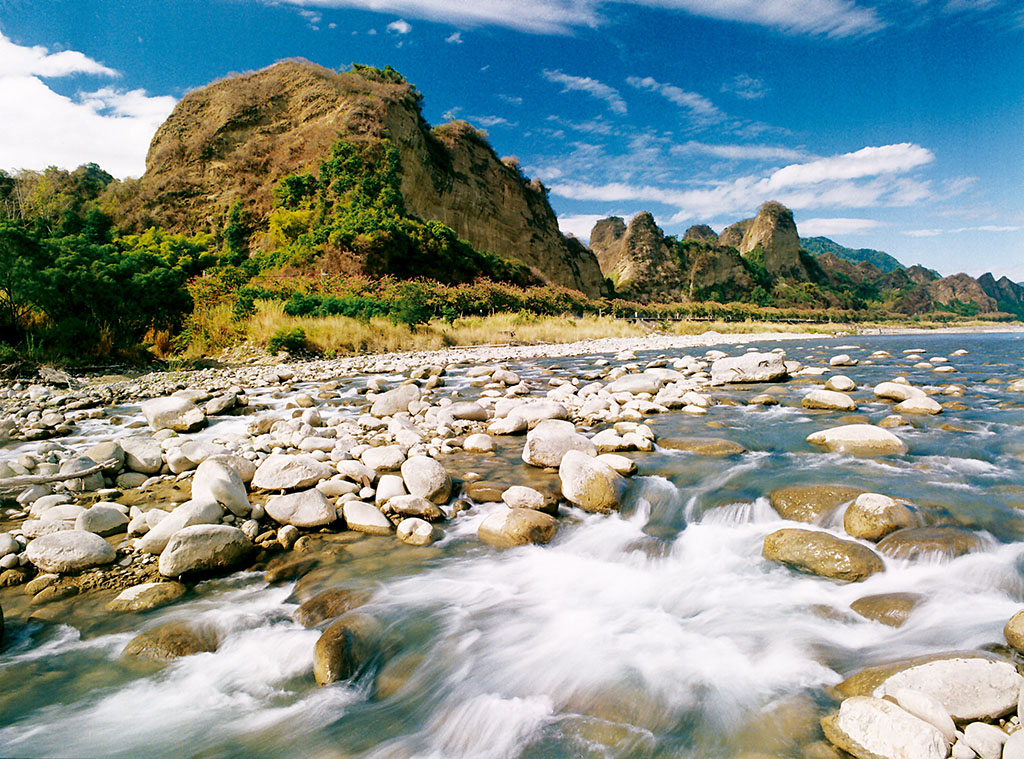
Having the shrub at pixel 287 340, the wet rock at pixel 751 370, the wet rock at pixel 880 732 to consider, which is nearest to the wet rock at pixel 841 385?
the wet rock at pixel 751 370

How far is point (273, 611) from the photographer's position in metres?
3.26

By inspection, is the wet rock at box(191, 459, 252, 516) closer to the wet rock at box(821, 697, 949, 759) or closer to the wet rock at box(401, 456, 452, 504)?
the wet rock at box(401, 456, 452, 504)

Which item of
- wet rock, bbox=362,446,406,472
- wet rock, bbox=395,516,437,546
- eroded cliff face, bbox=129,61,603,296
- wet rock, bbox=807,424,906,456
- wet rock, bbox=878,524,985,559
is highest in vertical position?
eroded cliff face, bbox=129,61,603,296

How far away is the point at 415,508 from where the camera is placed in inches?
180

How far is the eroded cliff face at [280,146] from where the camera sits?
35875mm

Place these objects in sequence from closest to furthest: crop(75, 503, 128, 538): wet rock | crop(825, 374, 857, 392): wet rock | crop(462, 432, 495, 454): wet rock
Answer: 1. crop(75, 503, 128, 538): wet rock
2. crop(462, 432, 495, 454): wet rock
3. crop(825, 374, 857, 392): wet rock

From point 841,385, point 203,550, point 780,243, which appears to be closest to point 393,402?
point 203,550

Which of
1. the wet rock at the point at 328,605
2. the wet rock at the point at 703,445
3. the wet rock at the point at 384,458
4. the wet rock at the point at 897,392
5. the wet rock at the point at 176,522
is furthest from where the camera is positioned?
the wet rock at the point at 897,392

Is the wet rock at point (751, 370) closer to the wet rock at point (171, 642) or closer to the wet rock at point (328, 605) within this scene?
the wet rock at point (328, 605)

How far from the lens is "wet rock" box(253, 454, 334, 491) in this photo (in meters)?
4.94

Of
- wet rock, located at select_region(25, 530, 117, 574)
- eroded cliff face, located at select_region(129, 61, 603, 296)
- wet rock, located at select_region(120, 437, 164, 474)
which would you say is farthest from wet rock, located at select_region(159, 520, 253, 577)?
eroded cliff face, located at select_region(129, 61, 603, 296)

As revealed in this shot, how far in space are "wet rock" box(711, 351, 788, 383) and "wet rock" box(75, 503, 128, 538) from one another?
10.9 meters

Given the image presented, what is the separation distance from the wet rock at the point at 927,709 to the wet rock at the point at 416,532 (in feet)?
10.2

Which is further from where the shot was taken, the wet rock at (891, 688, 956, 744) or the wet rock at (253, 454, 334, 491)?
the wet rock at (253, 454, 334, 491)
